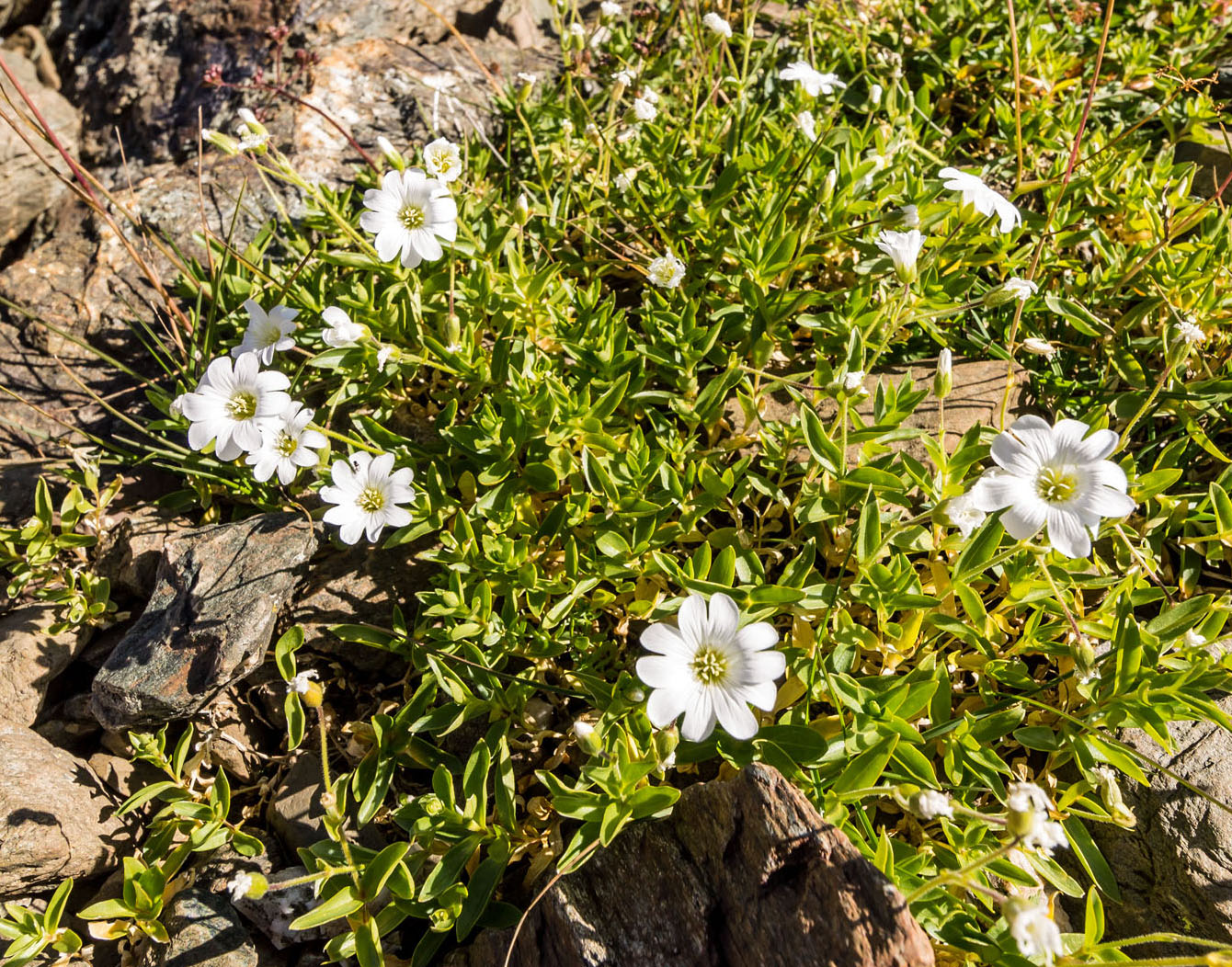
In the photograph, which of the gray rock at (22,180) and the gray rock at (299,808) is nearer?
the gray rock at (299,808)

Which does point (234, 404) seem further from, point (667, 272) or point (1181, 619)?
point (1181, 619)

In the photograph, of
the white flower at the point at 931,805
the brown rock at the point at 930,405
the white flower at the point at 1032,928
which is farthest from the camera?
the brown rock at the point at 930,405

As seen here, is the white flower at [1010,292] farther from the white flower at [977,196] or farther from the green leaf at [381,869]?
the green leaf at [381,869]

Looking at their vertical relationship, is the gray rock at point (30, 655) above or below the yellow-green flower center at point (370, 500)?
below

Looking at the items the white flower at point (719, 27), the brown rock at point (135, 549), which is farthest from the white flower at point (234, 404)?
the white flower at point (719, 27)

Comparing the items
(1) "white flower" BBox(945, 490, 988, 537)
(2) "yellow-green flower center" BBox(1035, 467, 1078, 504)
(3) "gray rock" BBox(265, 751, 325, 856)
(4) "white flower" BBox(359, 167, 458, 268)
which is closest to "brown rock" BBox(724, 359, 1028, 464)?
(1) "white flower" BBox(945, 490, 988, 537)

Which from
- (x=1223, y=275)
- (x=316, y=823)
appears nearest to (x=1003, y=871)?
(x=316, y=823)

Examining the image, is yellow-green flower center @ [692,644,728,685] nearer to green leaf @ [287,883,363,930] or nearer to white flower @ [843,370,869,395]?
white flower @ [843,370,869,395]

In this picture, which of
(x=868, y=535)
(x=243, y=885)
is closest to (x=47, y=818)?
(x=243, y=885)
